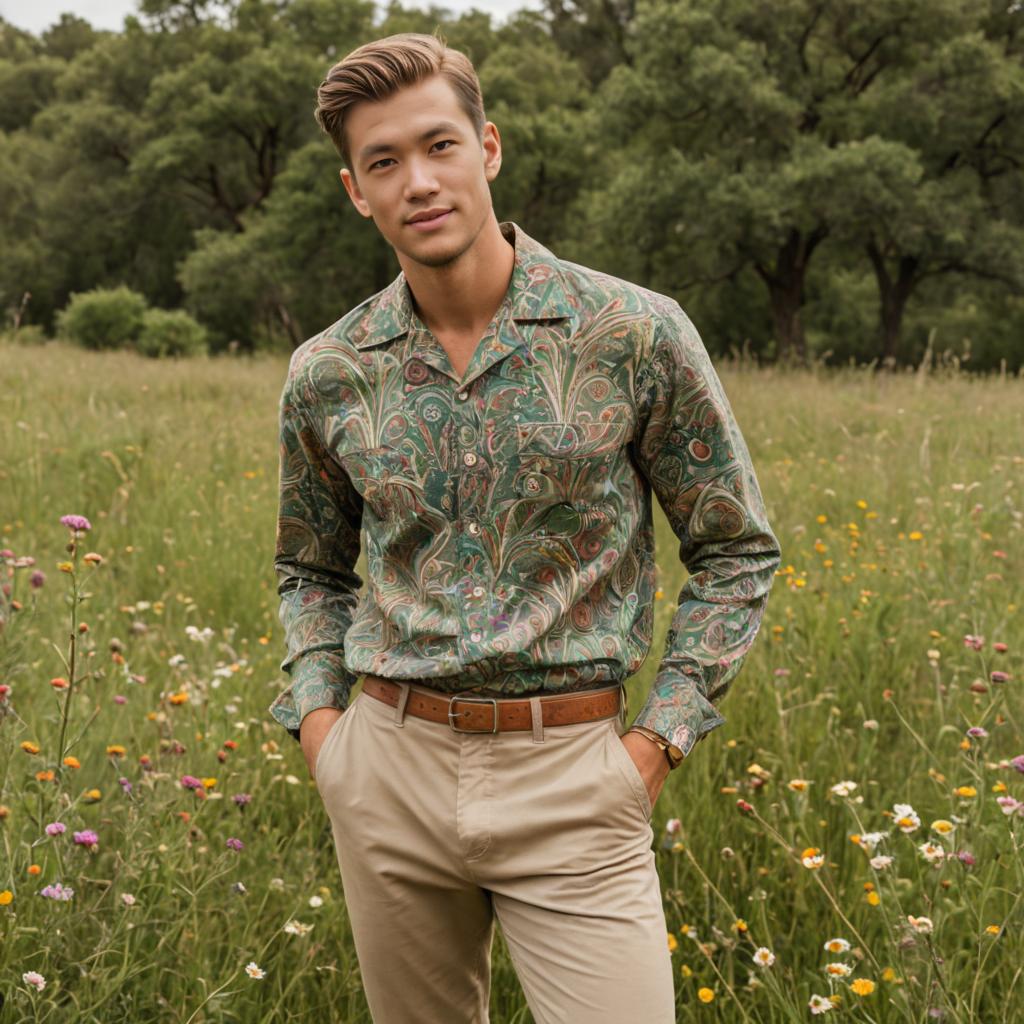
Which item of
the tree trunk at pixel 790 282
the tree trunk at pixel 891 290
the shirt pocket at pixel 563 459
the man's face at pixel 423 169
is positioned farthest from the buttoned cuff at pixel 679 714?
the tree trunk at pixel 891 290

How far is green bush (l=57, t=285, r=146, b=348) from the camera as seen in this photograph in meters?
24.9

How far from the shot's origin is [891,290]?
94.3ft

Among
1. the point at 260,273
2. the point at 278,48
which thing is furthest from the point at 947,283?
the point at 278,48

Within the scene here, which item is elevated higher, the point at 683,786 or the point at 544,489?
the point at 544,489

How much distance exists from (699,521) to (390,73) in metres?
0.91

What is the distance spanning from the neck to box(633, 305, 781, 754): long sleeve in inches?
11.4

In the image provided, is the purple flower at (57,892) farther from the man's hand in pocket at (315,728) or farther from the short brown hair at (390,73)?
the short brown hair at (390,73)

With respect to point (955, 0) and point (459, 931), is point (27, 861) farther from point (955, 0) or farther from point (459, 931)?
point (955, 0)

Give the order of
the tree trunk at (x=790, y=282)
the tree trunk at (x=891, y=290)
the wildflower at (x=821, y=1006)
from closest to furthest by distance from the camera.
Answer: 1. the wildflower at (x=821, y=1006)
2. the tree trunk at (x=790, y=282)
3. the tree trunk at (x=891, y=290)

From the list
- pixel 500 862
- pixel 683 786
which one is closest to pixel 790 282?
pixel 683 786

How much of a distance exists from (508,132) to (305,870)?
29.5 meters

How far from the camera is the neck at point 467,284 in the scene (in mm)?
1971

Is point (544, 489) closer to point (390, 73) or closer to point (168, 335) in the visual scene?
point (390, 73)

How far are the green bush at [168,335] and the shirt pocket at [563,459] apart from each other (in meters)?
20.0
